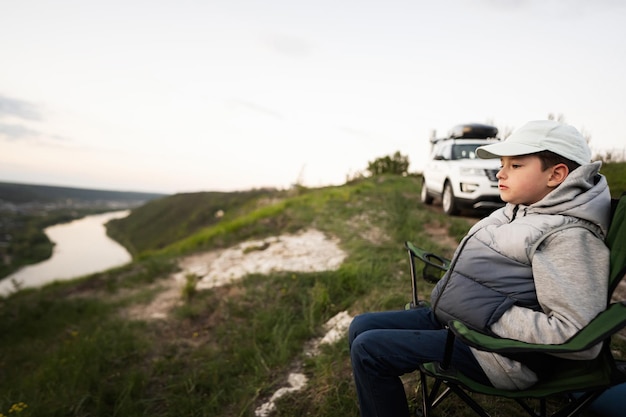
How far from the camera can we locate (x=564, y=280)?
123 centimetres

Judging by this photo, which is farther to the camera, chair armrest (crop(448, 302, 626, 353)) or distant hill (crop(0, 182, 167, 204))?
distant hill (crop(0, 182, 167, 204))

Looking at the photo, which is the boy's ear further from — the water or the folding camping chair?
the water

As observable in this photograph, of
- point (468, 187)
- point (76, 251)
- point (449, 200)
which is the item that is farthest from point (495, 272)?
point (76, 251)

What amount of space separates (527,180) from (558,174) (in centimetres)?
12

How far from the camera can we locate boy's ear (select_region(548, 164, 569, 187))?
1.46 metres

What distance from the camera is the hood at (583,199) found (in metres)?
1.34

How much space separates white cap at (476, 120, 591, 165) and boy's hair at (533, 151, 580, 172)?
0.05 meters

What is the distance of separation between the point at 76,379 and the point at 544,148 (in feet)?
13.6

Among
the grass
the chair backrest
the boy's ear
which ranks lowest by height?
the grass

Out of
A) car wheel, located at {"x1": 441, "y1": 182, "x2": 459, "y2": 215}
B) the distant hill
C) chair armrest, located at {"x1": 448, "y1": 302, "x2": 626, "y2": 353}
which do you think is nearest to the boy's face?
chair armrest, located at {"x1": 448, "y1": 302, "x2": 626, "y2": 353}

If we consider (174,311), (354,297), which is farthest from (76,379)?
(354,297)

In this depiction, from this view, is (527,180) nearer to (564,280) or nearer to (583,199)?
(583,199)

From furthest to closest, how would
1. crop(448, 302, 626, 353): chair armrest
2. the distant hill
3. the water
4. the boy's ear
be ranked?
the distant hill
the water
the boy's ear
crop(448, 302, 626, 353): chair armrest

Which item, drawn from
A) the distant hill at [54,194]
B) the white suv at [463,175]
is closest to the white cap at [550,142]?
the white suv at [463,175]
